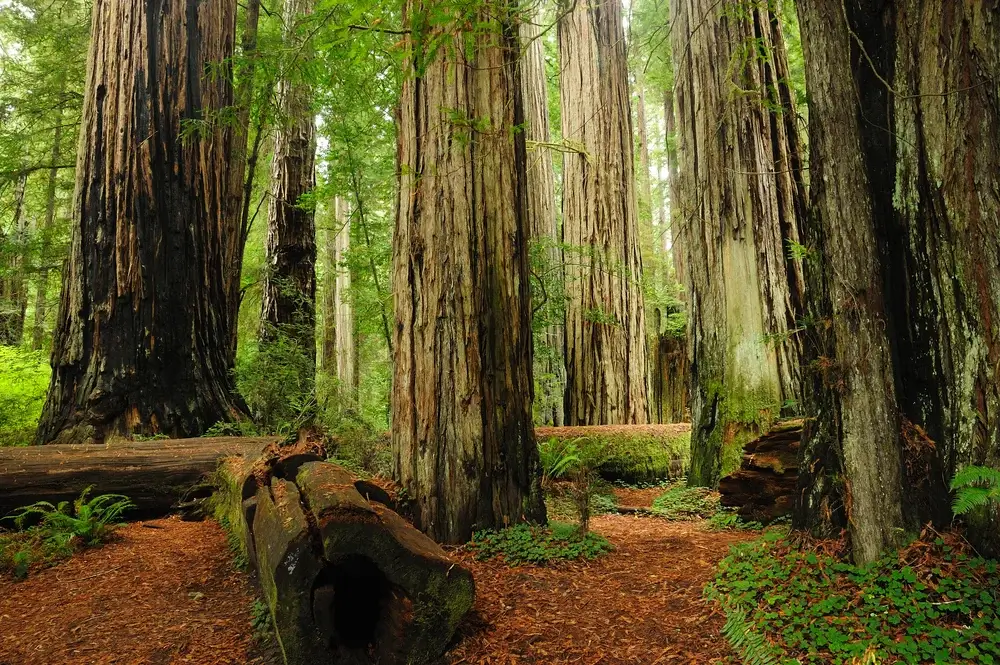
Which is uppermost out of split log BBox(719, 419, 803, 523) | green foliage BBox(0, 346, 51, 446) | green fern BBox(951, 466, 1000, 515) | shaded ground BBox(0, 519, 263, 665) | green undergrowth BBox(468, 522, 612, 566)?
green foliage BBox(0, 346, 51, 446)

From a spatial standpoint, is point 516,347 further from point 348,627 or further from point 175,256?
point 175,256

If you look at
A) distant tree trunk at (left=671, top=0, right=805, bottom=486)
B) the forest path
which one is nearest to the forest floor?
the forest path

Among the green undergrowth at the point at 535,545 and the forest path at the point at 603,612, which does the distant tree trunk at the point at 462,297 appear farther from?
the forest path at the point at 603,612

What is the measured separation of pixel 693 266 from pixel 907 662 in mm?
4342

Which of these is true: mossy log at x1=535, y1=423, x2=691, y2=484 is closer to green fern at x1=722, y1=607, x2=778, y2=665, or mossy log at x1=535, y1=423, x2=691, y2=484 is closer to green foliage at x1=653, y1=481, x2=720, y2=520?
green foliage at x1=653, y1=481, x2=720, y2=520

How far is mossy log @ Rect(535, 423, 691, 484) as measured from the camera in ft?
22.9

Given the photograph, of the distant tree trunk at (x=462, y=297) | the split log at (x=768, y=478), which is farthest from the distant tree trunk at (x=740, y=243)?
the distant tree trunk at (x=462, y=297)

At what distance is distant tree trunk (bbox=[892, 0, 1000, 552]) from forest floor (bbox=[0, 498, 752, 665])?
4.31 ft

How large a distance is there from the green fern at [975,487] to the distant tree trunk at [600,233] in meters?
6.51

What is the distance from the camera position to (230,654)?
9.13ft

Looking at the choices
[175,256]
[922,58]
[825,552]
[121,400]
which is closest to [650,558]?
[825,552]

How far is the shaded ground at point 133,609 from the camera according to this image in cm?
281

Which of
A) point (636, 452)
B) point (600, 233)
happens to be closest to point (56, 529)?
point (636, 452)

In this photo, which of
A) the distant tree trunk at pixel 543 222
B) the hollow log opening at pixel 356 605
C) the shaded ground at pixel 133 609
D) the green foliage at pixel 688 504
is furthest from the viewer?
the distant tree trunk at pixel 543 222
